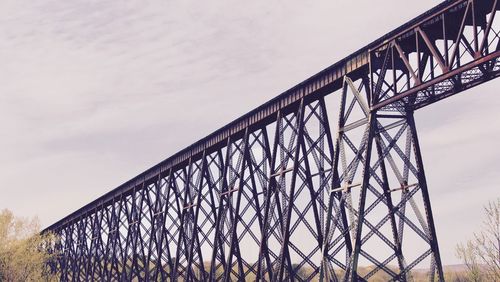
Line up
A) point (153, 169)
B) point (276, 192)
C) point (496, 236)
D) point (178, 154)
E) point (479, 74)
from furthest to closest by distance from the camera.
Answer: point (153, 169), point (178, 154), point (496, 236), point (276, 192), point (479, 74)

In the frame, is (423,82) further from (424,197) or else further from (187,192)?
(187,192)

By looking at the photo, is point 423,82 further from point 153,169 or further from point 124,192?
point 124,192

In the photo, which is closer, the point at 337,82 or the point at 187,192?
the point at 337,82

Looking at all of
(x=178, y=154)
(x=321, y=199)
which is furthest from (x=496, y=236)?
(x=178, y=154)

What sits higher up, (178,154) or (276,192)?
(178,154)

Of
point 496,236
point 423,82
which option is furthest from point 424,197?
point 496,236

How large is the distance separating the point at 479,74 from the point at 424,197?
3.65 meters

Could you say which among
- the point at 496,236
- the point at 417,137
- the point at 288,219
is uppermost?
the point at 417,137

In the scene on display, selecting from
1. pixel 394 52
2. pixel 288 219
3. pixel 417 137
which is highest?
pixel 394 52

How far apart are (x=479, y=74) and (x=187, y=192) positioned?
49.1 ft

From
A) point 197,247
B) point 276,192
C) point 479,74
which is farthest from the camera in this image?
point 197,247

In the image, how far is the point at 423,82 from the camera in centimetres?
1391

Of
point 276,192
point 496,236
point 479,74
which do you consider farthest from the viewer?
point 496,236

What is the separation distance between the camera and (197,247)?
2400 cm
